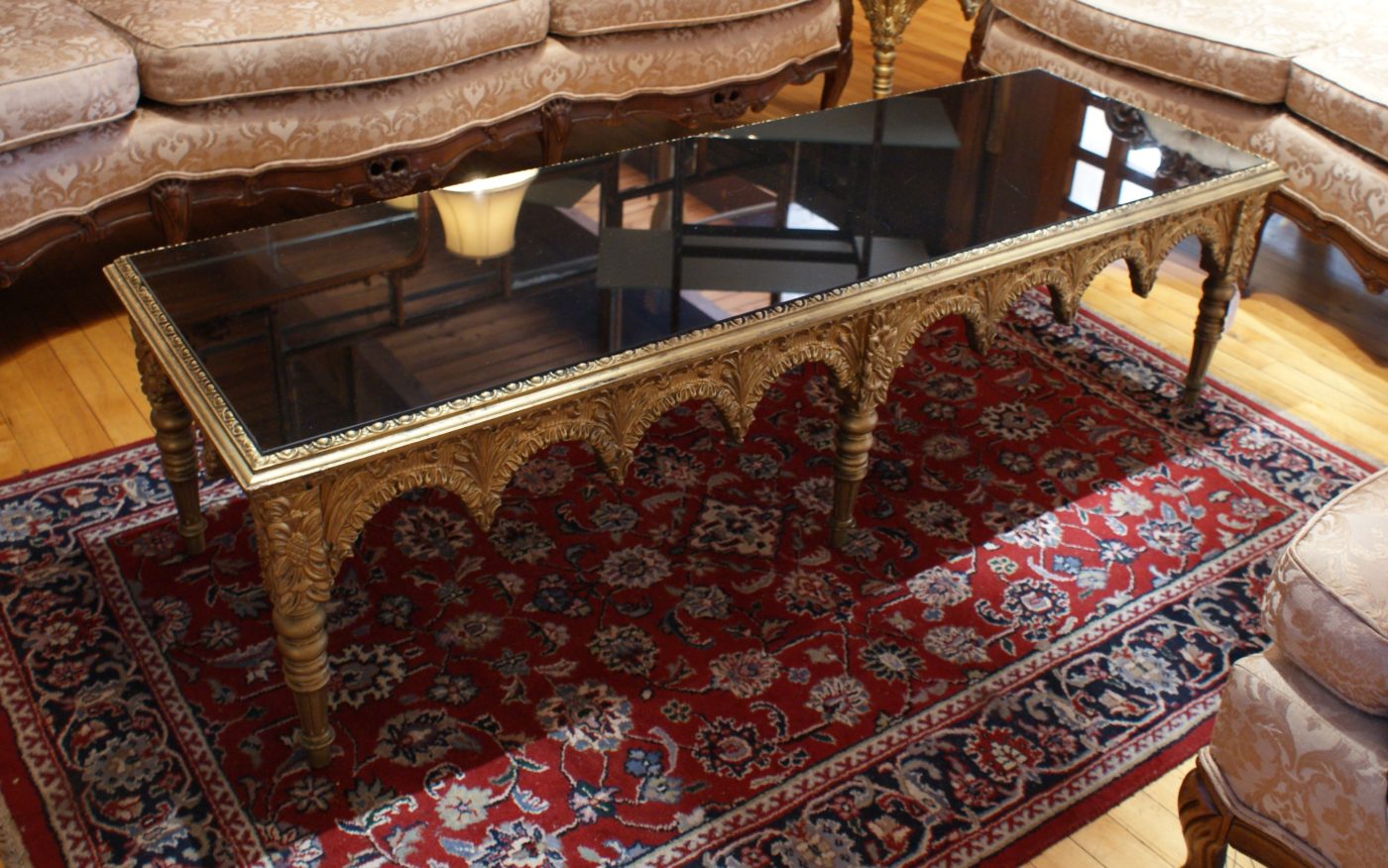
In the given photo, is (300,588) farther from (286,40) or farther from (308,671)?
(286,40)

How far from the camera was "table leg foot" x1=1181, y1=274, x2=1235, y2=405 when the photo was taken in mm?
2160

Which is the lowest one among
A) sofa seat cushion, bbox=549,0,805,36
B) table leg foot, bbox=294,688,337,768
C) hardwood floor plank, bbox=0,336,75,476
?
hardwood floor plank, bbox=0,336,75,476

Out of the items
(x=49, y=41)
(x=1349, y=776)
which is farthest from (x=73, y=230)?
(x=1349, y=776)

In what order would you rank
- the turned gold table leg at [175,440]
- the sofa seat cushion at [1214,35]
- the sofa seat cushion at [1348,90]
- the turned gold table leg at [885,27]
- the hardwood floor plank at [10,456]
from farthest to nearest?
the turned gold table leg at [885,27] → the sofa seat cushion at [1214,35] → the sofa seat cushion at [1348,90] → the hardwood floor plank at [10,456] → the turned gold table leg at [175,440]

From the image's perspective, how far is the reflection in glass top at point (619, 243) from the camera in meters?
1.47

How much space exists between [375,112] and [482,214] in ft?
2.60

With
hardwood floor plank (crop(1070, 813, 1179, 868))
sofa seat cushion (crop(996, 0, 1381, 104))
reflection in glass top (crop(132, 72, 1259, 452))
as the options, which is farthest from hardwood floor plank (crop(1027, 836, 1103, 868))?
sofa seat cushion (crop(996, 0, 1381, 104))

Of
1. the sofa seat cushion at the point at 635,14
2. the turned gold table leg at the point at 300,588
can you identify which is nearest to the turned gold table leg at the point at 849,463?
the turned gold table leg at the point at 300,588

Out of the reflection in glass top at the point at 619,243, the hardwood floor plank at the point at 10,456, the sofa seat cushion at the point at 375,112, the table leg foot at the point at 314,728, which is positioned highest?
the reflection in glass top at the point at 619,243

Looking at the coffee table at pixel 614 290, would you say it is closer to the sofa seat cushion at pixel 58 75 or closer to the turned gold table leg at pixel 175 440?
the turned gold table leg at pixel 175 440

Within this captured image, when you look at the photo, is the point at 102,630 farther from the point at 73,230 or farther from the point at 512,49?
the point at 512,49

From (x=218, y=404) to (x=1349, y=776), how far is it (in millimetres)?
1177

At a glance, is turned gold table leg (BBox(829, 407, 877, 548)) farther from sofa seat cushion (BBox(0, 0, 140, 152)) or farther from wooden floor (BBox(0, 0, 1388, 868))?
→ sofa seat cushion (BBox(0, 0, 140, 152))

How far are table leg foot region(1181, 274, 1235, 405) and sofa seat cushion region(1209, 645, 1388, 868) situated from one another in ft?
3.35
